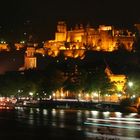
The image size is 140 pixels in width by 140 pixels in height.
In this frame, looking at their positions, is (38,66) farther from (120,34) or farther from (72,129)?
(72,129)

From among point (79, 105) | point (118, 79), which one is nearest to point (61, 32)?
point (118, 79)

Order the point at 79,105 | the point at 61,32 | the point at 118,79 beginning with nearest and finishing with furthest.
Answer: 1. the point at 79,105
2. the point at 118,79
3. the point at 61,32

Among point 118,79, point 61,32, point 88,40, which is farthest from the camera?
point 61,32

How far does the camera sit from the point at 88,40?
177 meters

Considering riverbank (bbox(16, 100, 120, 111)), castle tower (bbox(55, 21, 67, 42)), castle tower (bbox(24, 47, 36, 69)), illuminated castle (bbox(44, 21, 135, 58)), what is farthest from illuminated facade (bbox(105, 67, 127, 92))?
castle tower (bbox(55, 21, 67, 42))

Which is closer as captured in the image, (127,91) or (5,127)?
(5,127)

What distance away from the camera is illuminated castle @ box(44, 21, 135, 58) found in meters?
172

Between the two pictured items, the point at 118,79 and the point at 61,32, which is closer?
the point at 118,79

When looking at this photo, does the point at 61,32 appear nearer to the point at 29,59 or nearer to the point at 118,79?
the point at 29,59

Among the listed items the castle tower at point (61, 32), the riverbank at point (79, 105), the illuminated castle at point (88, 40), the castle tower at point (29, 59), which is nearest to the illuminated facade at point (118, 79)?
the riverbank at point (79, 105)

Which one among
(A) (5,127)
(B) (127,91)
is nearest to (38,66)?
(B) (127,91)

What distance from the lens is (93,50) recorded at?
166625 mm

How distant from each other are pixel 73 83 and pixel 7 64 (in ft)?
242

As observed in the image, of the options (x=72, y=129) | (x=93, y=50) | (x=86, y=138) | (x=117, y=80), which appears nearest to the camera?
(x=86, y=138)
